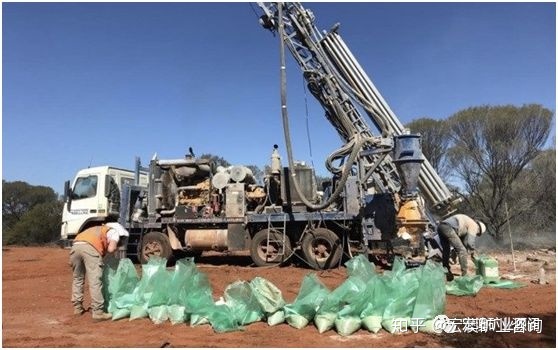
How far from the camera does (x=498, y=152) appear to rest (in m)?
20.8

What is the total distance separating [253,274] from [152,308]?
183 inches

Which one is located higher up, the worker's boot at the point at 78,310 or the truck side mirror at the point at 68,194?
the truck side mirror at the point at 68,194

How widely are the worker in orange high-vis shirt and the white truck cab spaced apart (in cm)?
609

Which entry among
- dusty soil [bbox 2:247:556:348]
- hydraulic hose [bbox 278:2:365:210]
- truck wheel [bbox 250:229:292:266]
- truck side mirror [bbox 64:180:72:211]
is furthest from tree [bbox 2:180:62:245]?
hydraulic hose [bbox 278:2:365:210]

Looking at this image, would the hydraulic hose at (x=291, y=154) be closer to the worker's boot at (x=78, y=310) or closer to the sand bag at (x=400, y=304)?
the sand bag at (x=400, y=304)

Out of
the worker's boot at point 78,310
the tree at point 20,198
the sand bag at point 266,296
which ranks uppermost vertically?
the tree at point 20,198

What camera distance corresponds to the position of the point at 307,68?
13953 millimetres

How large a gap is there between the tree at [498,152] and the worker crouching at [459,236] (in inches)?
445

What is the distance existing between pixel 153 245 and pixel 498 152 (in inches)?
610

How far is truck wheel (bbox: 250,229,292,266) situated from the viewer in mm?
11480

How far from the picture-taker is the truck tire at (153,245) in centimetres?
1223

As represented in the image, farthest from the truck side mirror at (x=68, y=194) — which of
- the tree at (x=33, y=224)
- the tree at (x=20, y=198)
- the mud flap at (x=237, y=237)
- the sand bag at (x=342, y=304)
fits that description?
the tree at (x=20, y=198)

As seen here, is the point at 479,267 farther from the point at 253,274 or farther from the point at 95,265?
the point at 95,265

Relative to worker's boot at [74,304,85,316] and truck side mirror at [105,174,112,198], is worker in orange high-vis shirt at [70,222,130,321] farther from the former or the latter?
truck side mirror at [105,174,112,198]
